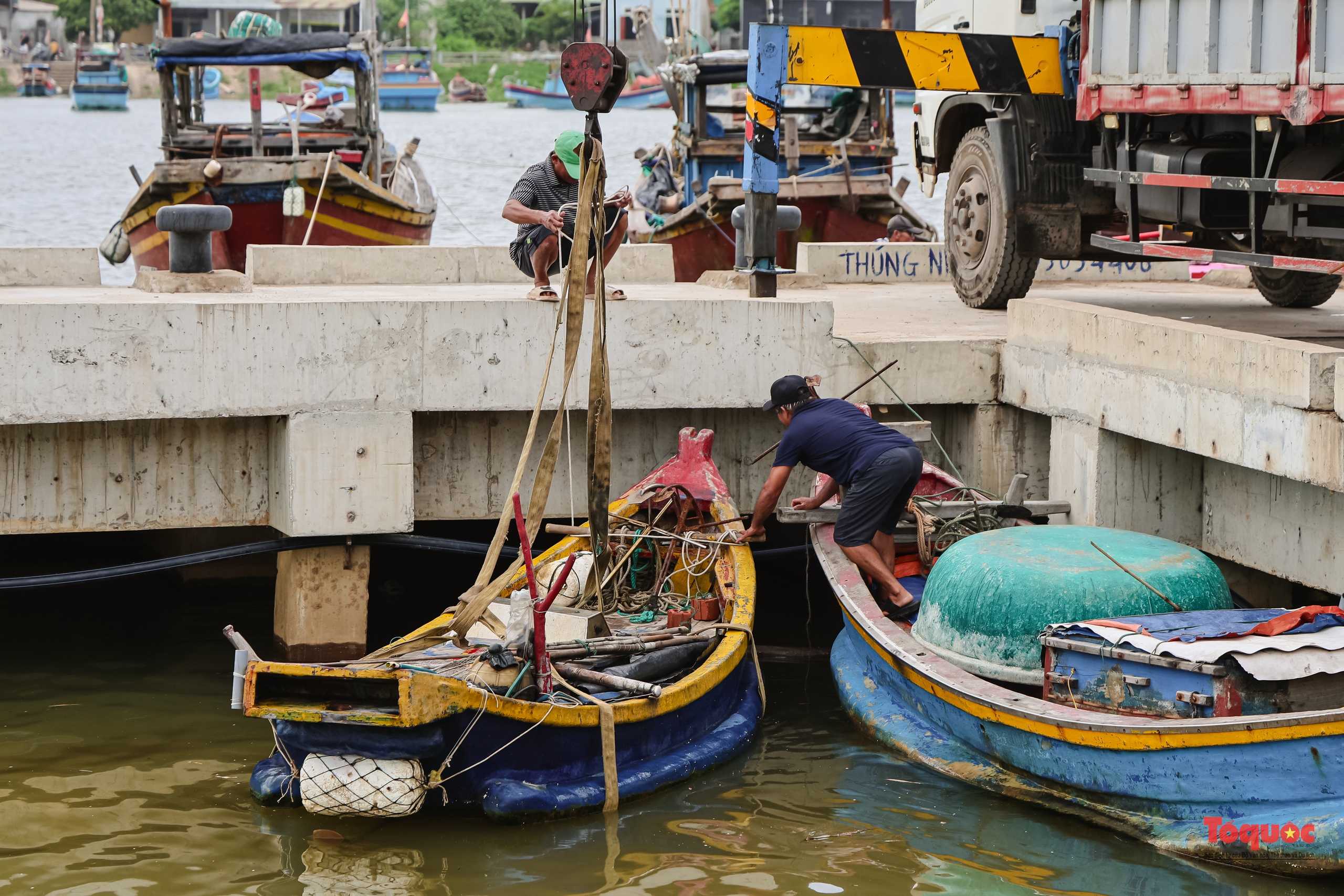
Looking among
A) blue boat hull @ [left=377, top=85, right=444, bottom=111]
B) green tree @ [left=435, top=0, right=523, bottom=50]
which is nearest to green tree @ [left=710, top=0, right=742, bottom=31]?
blue boat hull @ [left=377, top=85, right=444, bottom=111]

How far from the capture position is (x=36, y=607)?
945cm

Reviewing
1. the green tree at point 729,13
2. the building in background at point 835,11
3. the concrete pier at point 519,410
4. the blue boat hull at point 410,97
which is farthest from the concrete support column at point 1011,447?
the blue boat hull at point 410,97

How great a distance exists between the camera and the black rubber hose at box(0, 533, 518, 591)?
7.91 m

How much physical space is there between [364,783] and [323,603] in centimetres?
225

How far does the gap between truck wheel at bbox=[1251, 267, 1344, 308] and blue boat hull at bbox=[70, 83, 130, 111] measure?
293ft

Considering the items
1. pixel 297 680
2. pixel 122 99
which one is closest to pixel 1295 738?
pixel 297 680

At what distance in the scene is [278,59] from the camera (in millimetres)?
18672

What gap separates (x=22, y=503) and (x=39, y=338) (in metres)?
0.92

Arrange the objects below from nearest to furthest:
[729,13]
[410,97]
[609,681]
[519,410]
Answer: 1. [609,681]
2. [519,410]
3. [729,13]
4. [410,97]

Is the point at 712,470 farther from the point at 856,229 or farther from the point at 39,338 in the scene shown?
the point at 856,229

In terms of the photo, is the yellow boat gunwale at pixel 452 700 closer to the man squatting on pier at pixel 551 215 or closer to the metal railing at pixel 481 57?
the man squatting on pier at pixel 551 215

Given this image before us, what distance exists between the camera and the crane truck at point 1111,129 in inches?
290

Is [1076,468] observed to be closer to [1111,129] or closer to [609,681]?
[1111,129]

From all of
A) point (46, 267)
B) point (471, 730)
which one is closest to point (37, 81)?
point (46, 267)
